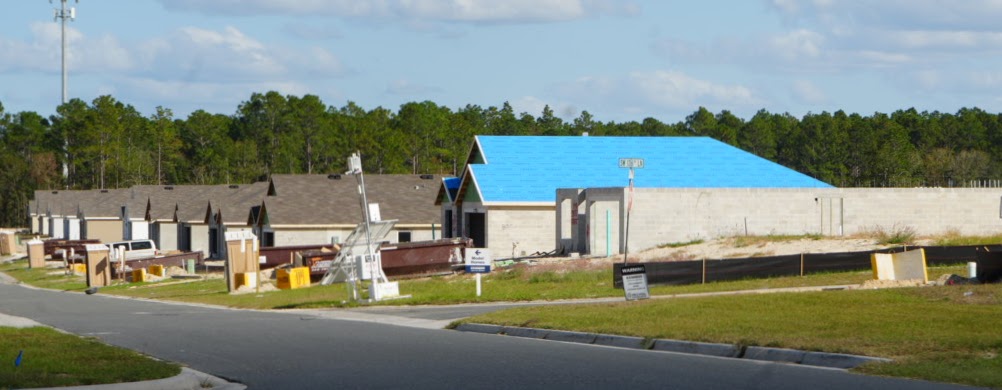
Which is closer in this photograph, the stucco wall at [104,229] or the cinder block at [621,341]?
the cinder block at [621,341]

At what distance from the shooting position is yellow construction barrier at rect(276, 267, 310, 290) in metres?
46.8

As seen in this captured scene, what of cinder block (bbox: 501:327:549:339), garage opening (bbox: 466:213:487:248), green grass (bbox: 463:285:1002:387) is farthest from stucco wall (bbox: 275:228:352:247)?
cinder block (bbox: 501:327:549:339)

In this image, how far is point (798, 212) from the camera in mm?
51500

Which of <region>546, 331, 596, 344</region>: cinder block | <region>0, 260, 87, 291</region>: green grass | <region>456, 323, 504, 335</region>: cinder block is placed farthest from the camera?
<region>0, 260, 87, 291</region>: green grass

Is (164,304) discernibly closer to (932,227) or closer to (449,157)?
(932,227)

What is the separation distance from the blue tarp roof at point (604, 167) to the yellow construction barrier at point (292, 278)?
37.0ft

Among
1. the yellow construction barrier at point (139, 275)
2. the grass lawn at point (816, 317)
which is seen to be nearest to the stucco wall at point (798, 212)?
the grass lawn at point (816, 317)

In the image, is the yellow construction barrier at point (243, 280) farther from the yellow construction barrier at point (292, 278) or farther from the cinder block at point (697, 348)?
the cinder block at point (697, 348)

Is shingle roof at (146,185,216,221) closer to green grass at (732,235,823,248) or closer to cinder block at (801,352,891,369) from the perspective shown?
green grass at (732,235,823,248)

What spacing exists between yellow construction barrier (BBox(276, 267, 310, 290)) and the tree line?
76242mm

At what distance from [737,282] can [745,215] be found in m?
18.3

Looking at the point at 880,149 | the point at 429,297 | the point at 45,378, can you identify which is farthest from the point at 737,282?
the point at 880,149

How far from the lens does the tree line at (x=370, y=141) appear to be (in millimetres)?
123688

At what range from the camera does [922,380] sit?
1433 centimetres
